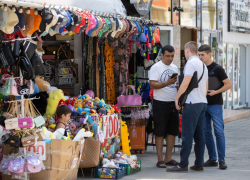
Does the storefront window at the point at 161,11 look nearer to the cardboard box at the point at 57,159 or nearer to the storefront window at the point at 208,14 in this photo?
the storefront window at the point at 208,14

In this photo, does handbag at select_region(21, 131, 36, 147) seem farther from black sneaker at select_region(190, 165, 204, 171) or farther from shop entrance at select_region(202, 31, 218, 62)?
shop entrance at select_region(202, 31, 218, 62)

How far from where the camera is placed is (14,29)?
5977 mm

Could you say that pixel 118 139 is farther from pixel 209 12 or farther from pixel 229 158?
pixel 209 12

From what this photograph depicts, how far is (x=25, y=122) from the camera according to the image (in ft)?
18.6

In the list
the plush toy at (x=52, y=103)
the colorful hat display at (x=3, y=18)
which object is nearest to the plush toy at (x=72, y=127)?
the plush toy at (x=52, y=103)

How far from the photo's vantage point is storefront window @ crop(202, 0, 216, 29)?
15260mm

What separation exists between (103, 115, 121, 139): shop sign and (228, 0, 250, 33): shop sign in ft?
35.5

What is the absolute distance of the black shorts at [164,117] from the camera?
25.1 feet

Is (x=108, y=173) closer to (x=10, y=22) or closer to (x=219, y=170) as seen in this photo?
(x=219, y=170)

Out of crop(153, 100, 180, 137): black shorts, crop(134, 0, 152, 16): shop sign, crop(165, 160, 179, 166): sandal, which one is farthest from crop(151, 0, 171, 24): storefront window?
crop(165, 160, 179, 166): sandal

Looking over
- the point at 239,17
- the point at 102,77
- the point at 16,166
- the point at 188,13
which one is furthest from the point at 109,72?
the point at 239,17

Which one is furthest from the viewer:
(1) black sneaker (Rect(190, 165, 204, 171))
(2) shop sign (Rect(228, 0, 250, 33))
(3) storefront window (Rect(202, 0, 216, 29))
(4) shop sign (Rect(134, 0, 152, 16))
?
(2) shop sign (Rect(228, 0, 250, 33))

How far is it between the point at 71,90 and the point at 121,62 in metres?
1.12

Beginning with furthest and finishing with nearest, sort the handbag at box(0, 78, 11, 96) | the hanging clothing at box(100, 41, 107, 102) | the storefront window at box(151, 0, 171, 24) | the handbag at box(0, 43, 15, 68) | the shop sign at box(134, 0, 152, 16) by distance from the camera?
the storefront window at box(151, 0, 171, 24)
the shop sign at box(134, 0, 152, 16)
the hanging clothing at box(100, 41, 107, 102)
the handbag at box(0, 78, 11, 96)
the handbag at box(0, 43, 15, 68)
